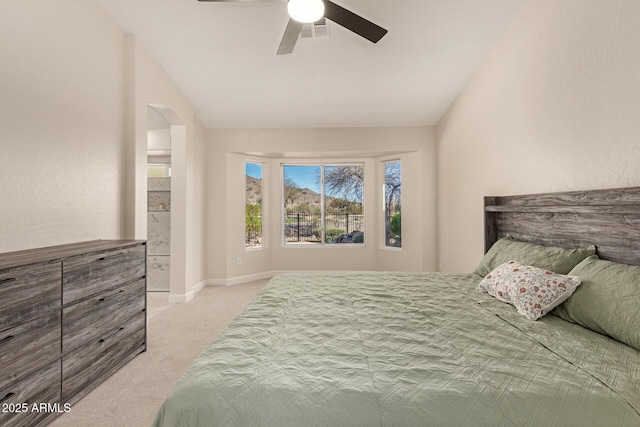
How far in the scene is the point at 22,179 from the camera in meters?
1.97

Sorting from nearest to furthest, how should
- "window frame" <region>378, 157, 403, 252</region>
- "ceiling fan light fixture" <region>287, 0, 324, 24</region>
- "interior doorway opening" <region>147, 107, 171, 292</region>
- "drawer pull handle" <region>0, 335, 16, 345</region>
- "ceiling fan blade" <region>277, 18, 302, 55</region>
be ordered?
"drawer pull handle" <region>0, 335, 16, 345</region>, "ceiling fan light fixture" <region>287, 0, 324, 24</region>, "ceiling fan blade" <region>277, 18, 302, 55</region>, "interior doorway opening" <region>147, 107, 171, 292</region>, "window frame" <region>378, 157, 403, 252</region>

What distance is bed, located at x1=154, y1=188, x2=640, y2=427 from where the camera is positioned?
0.91 meters

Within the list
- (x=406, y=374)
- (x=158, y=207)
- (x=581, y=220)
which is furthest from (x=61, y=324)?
(x=581, y=220)

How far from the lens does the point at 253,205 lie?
5.28 meters

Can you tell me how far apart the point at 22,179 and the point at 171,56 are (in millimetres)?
1947

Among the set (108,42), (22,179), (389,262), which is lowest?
(389,262)

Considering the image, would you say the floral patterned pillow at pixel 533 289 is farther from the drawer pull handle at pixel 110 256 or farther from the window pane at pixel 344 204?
the window pane at pixel 344 204

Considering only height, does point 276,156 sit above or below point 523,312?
above

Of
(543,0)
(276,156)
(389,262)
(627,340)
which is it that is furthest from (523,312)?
(276,156)

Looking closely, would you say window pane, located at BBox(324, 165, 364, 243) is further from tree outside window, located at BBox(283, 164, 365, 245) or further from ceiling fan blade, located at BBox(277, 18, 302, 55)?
ceiling fan blade, located at BBox(277, 18, 302, 55)

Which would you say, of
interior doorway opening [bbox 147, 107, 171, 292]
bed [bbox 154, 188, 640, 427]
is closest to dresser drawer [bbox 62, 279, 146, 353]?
bed [bbox 154, 188, 640, 427]

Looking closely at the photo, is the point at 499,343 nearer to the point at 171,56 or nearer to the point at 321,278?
the point at 321,278

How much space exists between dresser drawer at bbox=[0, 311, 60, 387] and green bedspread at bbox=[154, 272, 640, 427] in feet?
3.49

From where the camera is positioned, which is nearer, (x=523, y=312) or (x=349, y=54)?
(x=523, y=312)
